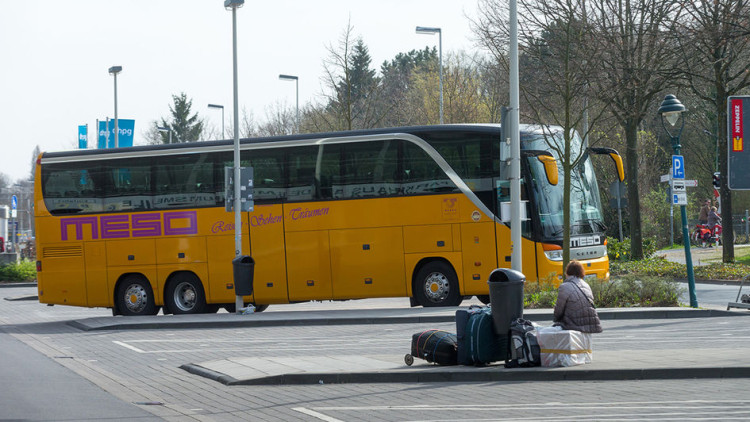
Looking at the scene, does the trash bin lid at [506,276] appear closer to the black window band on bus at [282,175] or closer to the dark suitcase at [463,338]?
the dark suitcase at [463,338]

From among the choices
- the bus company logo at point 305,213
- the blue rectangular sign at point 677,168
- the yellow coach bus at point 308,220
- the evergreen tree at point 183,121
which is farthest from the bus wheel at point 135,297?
the evergreen tree at point 183,121

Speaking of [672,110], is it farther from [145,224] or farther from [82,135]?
[82,135]

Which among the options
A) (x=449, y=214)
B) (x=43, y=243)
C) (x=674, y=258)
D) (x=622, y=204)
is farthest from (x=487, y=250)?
(x=674, y=258)

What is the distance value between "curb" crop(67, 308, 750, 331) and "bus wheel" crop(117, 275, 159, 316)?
134 centimetres

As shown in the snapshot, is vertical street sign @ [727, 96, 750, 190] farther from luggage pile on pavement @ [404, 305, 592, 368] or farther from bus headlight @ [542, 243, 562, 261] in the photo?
bus headlight @ [542, 243, 562, 261]

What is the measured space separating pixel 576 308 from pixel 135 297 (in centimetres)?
1408

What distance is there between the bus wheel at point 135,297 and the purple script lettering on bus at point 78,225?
51.8 inches

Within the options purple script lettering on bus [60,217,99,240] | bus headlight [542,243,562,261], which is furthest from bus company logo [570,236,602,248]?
purple script lettering on bus [60,217,99,240]

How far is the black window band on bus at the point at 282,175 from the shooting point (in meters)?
22.3

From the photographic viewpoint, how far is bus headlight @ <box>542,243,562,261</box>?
22.1 metres

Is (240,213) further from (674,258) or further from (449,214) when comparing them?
(674,258)

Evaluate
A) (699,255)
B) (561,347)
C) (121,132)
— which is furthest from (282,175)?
(699,255)

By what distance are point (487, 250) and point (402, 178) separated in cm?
241

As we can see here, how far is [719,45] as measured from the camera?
30297 millimetres
